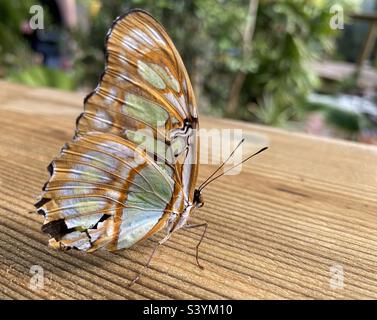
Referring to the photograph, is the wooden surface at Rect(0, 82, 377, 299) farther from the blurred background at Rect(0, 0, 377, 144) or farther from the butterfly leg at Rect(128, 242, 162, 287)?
the blurred background at Rect(0, 0, 377, 144)

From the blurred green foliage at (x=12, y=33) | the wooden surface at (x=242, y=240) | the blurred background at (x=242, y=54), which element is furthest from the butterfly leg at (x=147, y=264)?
the blurred green foliage at (x=12, y=33)

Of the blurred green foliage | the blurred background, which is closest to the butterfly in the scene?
the blurred background

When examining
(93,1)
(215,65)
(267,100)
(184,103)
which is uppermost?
(93,1)

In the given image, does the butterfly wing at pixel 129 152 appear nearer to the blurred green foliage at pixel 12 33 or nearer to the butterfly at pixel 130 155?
the butterfly at pixel 130 155

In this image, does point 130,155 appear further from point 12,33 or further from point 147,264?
point 12,33

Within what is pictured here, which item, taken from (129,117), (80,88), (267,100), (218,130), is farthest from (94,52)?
(129,117)

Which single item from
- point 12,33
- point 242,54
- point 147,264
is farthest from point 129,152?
point 12,33

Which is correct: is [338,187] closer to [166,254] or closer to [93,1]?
[166,254]
